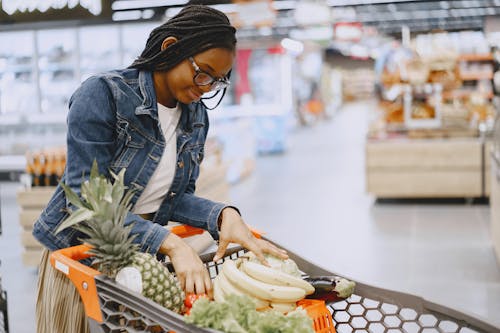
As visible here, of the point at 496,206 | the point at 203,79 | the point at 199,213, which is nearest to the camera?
the point at 203,79

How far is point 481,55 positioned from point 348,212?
7848mm

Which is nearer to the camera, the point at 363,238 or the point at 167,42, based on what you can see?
the point at 167,42


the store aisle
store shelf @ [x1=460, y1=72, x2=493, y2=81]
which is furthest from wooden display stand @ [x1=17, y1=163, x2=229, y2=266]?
store shelf @ [x1=460, y1=72, x2=493, y2=81]

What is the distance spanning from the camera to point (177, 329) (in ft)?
4.65

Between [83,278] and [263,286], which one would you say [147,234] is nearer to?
[83,278]

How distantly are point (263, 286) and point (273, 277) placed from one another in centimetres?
4

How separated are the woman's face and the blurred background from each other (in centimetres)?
82

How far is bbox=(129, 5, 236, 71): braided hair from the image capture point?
173 centimetres

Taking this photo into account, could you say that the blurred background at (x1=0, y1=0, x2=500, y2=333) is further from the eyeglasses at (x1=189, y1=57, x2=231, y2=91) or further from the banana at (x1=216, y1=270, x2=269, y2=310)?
the eyeglasses at (x1=189, y1=57, x2=231, y2=91)

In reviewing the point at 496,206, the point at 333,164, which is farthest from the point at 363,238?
the point at 333,164

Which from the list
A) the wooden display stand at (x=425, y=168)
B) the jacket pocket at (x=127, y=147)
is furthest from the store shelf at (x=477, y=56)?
the jacket pocket at (x=127, y=147)

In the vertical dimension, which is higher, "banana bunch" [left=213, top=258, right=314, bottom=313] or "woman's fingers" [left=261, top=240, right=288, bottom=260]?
"woman's fingers" [left=261, top=240, right=288, bottom=260]

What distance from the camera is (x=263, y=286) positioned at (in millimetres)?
1649

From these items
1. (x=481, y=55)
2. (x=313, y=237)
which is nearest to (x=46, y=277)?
(x=313, y=237)
